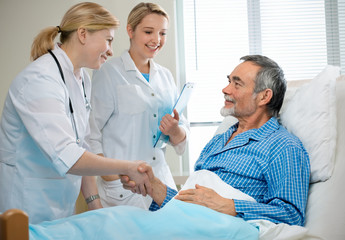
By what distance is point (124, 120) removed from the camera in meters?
2.08

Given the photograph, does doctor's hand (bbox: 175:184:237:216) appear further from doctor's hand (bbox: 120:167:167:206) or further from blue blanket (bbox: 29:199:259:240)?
doctor's hand (bbox: 120:167:167:206)

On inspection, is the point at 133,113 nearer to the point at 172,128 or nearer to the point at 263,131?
the point at 172,128

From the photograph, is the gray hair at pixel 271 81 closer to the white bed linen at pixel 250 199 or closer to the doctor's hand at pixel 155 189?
the white bed linen at pixel 250 199

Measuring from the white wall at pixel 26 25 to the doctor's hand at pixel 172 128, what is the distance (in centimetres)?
91

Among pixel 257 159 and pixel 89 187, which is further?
pixel 89 187

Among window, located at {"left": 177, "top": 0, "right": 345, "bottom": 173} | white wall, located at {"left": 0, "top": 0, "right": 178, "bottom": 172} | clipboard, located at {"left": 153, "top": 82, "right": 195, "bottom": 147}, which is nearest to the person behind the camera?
clipboard, located at {"left": 153, "top": 82, "right": 195, "bottom": 147}

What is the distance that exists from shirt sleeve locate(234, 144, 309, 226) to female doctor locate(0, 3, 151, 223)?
0.46 m

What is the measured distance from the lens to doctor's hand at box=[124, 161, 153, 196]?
1.57 meters

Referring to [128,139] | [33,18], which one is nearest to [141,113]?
[128,139]

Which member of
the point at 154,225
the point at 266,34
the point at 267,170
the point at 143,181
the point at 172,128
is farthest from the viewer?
the point at 266,34

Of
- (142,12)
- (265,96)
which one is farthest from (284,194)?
(142,12)

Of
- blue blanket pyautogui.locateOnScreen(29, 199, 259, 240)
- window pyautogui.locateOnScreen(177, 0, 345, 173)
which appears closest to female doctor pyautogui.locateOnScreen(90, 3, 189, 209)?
blue blanket pyautogui.locateOnScreen(29, 199, 259, 240)

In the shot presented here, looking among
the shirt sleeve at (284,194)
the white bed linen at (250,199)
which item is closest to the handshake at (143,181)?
the white bed linen at (250,199)

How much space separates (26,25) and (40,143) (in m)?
1.86
